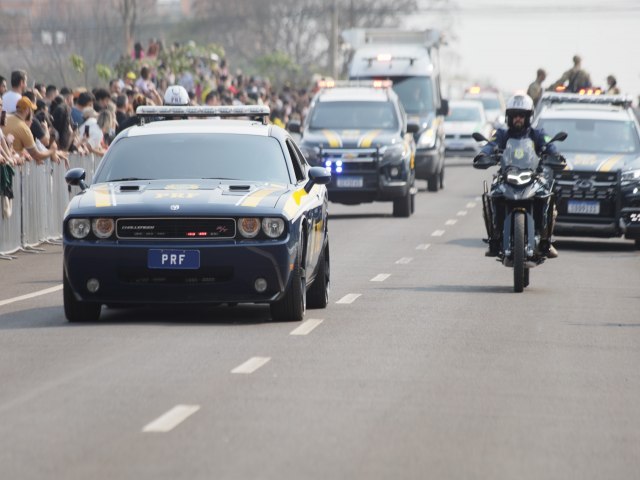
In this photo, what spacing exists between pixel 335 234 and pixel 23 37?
2688 inches

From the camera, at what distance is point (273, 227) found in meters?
13.7

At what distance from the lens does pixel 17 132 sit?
906 inches

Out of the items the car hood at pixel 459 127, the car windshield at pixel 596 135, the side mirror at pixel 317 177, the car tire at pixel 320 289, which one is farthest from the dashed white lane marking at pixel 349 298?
the car hood at pixel 459 127

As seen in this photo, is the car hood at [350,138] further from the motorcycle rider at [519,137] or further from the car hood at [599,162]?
the motorcycle rider at [519,137]

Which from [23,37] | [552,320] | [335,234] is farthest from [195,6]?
[552,320]

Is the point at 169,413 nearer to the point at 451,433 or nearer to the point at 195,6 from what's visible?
the point at 451,433

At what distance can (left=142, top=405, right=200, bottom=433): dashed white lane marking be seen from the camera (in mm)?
9039

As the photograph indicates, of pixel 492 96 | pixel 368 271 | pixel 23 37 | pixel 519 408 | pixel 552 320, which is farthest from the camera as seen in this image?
pixel 23 37

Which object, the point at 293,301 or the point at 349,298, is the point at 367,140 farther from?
the point at 293,301

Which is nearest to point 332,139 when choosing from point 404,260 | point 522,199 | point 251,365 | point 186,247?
point 404,260

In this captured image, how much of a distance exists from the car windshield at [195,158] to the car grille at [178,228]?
3.71 feet

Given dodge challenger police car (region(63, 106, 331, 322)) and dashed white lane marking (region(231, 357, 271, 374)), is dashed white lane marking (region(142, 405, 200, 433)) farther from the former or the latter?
dodge challenger police car (region(63, 106, 331, 322))

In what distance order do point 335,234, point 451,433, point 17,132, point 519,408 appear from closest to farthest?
point 451,433, point 519,408, point 17,132, point 335,234

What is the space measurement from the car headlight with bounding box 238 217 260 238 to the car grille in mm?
51
